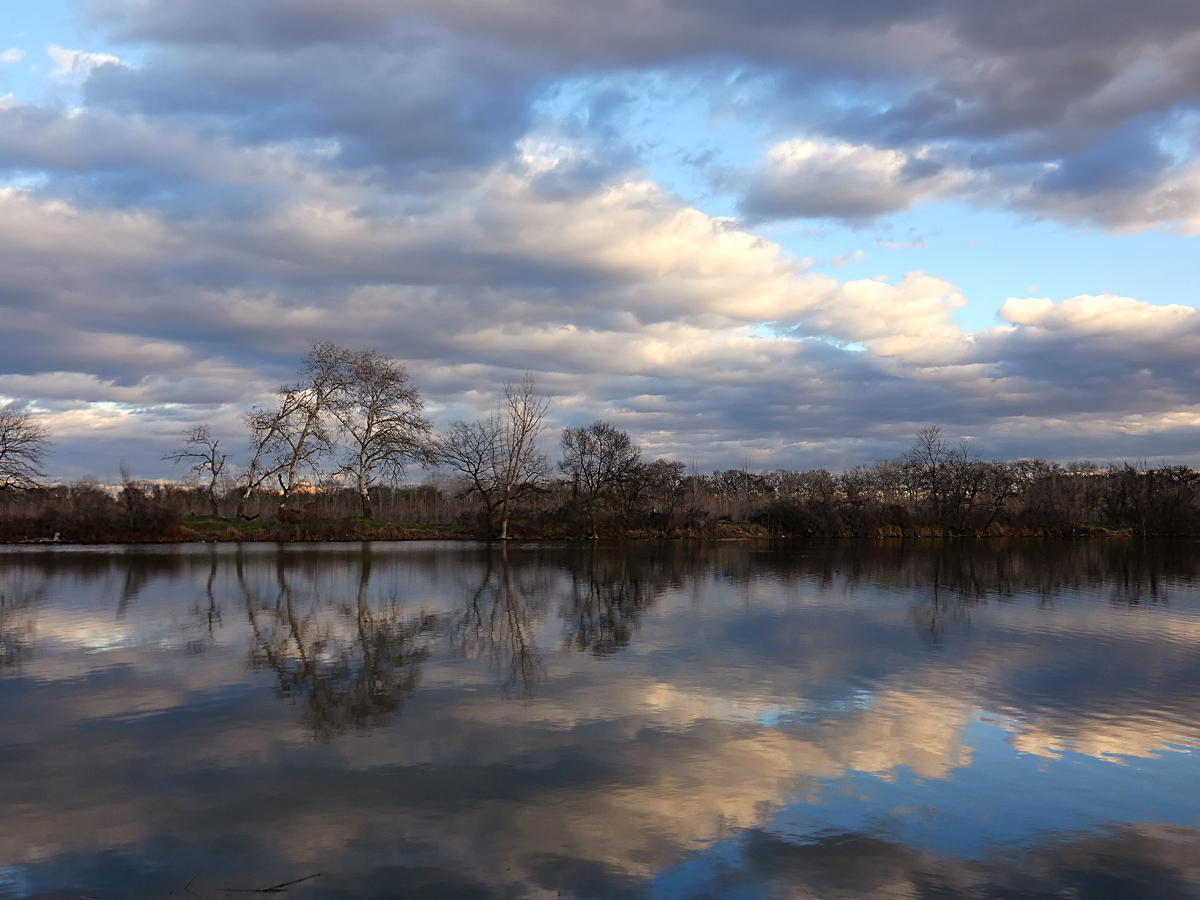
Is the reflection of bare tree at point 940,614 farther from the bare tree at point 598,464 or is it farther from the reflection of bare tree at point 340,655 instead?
the bare tree at point 598,464

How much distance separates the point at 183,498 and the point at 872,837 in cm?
6833

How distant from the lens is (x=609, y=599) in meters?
19.9

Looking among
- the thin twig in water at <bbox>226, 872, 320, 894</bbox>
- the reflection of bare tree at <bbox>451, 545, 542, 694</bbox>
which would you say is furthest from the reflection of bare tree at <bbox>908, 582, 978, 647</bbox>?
the thin twig in water at <bbox>226, 872, 320, 894</bbox>

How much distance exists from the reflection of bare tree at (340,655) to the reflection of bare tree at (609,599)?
2.71 metres

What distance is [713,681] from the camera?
421 inches

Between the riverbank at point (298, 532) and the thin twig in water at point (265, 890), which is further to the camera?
the riverbank at point (298, 532)

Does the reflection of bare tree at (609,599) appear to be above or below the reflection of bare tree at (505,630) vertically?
below

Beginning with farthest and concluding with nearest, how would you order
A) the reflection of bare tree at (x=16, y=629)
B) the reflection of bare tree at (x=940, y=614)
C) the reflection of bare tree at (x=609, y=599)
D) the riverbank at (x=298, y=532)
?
the riverbank at (x=298, y=532)
the reflection of bare tree at (x=940, y=614)
the reflection of bare tree at (x=609, y=599)
the reflection of bare tree at (x=16, y=629)

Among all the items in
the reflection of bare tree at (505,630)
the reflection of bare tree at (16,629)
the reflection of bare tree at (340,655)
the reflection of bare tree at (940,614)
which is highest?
the reflection of bare tree at (16,629)

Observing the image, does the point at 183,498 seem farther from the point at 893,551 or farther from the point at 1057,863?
the point at 1057,863

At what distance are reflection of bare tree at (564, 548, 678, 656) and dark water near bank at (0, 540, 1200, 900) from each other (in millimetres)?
207

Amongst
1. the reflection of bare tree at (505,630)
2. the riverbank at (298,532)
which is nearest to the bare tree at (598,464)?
the riverbank at (298,532)

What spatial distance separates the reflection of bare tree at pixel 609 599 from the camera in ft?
46.3

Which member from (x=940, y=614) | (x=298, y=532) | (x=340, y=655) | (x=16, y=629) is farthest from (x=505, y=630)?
(x=298, y=532)
